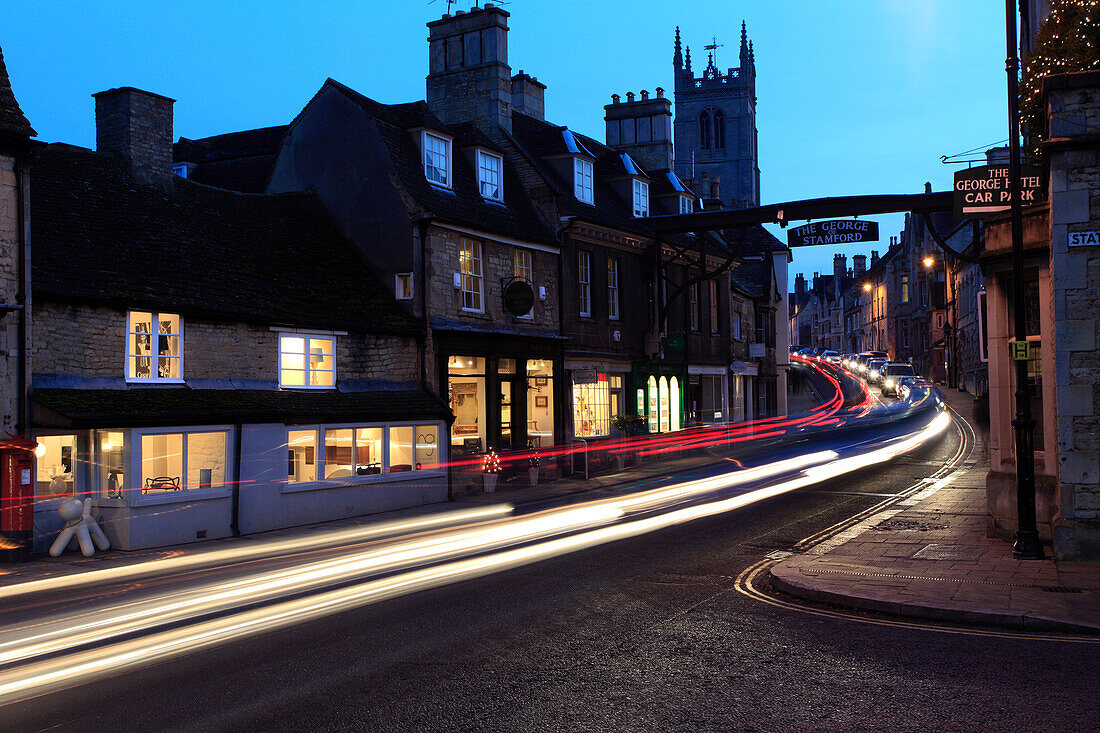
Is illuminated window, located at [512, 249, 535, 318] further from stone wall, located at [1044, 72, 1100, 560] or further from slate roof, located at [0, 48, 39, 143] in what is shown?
stone wall, located at [1044, 72, 1100, 560]

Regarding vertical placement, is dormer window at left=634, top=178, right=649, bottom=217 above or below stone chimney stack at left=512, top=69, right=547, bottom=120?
below

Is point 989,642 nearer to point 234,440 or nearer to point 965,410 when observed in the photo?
point 234,440

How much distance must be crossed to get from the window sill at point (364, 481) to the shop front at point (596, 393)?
26.9ft

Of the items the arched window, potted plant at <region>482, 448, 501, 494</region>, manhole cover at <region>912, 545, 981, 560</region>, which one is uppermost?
the arched window

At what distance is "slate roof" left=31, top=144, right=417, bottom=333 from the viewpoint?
18.4 m

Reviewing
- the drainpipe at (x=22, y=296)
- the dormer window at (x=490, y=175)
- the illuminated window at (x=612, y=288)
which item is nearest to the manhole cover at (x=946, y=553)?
the drainpipe at (x=22, y=296)

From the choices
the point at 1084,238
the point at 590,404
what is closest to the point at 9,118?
the point at 1084,238

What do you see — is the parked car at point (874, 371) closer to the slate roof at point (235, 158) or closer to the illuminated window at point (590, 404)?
the illuminated window at point (590, 404)

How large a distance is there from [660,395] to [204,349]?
2107cm

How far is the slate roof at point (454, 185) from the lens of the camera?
25797 mm

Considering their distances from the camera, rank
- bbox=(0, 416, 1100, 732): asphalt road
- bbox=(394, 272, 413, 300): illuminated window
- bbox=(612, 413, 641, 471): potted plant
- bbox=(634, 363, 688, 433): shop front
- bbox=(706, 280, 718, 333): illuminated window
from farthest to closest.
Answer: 1. bbox=(706, 280, 718, 333): illuminated window
2. bbox=(634, 363, 688, 433): shop front
3. bbox=(612, 413, 641, 471): potted plant
4. bbox=(394, 272, 413, 300): illuminated window
5. bbox=(0, 416, 1100, 732): asphalt road

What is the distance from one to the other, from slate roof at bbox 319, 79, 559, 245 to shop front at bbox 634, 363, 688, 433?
7.98 meters

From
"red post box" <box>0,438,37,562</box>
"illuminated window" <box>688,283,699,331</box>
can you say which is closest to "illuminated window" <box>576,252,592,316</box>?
"illuminated window" <box>688,283,699,331</box>

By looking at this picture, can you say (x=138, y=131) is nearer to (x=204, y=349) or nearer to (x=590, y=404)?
(x=204, y=349)
